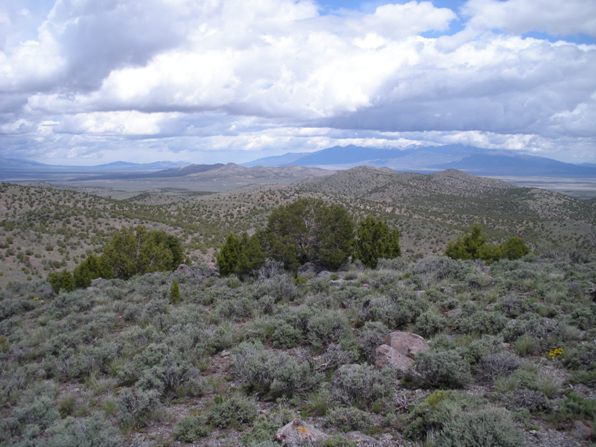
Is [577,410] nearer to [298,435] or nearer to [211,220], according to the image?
[298,435]

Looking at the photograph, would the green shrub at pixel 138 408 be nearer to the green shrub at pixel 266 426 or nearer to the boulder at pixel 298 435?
the green shrub at pixel 266 426

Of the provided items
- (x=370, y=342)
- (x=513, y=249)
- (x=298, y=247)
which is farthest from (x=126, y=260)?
(x=513, y=249)

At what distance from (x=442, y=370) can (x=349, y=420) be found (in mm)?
2084

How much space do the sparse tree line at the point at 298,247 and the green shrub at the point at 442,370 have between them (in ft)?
54.5

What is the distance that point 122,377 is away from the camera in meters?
9.01

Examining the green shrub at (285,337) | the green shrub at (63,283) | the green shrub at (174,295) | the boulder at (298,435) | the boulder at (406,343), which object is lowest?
the green shrub at (63,283)

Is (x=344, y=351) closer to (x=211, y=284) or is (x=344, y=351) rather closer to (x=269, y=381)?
(x=269, y=381)

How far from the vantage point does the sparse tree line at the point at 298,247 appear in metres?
24.5

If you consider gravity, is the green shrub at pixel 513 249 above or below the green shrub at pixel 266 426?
below

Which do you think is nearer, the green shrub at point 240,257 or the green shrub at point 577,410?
the green shrub at point 577,410

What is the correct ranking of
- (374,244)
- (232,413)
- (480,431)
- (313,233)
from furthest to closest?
(313,233) → (374,244) → (232,413) → (480,431)

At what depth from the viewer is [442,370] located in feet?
24.1

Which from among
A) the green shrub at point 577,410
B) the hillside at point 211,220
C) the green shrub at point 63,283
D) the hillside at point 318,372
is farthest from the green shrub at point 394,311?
the hillside at point 211,220

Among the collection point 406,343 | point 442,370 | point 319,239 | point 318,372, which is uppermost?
point 442,370
